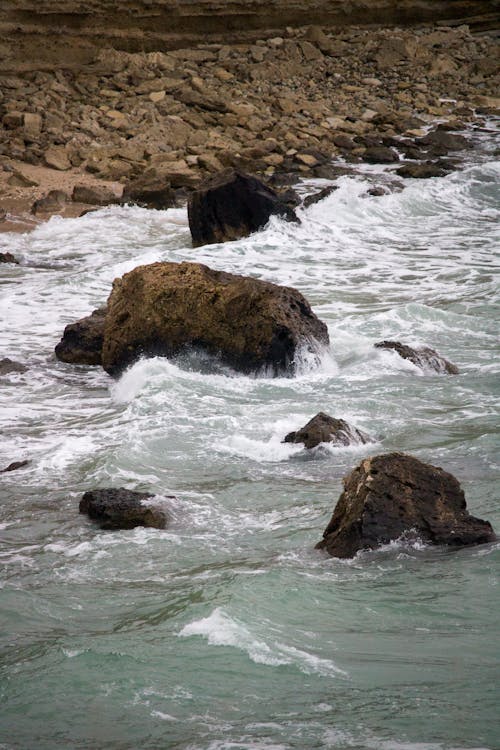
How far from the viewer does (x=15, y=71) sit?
25.5 m

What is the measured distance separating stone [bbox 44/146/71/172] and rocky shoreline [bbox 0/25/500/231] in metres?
0.03

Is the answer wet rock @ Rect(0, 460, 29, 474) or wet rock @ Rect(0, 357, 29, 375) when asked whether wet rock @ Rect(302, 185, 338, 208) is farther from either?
wet rock @ Rect(0, 460, 29, 474)

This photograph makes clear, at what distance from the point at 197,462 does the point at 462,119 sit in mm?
21066

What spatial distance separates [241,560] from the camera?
6.02 metres

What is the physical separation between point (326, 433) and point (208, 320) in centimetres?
258

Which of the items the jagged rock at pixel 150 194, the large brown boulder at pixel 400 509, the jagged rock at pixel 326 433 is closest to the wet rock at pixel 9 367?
the jagged rock at pixel 326 433

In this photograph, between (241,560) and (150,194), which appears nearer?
(241,560)

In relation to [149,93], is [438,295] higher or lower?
lower

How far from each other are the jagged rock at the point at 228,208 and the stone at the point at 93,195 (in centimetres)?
307

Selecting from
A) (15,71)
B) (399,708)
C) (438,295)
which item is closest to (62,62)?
(15,71)

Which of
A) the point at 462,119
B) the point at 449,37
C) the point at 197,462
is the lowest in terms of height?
the point at 197,462

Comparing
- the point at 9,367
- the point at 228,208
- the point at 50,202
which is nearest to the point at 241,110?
the point at 50,202

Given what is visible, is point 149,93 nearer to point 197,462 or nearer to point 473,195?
point 473,195

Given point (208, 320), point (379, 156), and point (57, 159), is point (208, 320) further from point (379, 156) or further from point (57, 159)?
point (379, 156)
